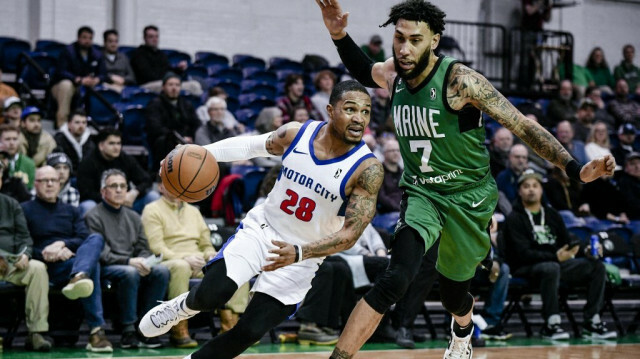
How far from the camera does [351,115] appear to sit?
4.98 m

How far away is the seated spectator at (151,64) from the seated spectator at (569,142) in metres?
5.09

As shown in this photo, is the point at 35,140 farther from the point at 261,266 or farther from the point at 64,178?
the point at 261,266

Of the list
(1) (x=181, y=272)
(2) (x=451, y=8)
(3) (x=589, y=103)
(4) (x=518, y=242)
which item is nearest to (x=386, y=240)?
(4) (x=518, y=242)

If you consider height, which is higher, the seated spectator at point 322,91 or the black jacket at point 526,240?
the seated spectator at point 322,91

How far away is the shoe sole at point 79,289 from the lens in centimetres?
742

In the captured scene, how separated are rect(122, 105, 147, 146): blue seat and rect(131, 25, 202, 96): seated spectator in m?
1.15

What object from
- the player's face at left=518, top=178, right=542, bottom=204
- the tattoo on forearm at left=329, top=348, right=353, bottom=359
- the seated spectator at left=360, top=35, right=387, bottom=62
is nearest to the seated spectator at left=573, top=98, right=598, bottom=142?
the seated spectator at left=360, top=35, right=387, bottom=62

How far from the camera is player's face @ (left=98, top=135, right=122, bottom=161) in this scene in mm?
9211

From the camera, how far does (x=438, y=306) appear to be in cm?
1093

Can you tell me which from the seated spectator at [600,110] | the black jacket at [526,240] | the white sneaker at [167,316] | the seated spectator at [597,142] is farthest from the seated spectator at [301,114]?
the seated spectator at [600,110]

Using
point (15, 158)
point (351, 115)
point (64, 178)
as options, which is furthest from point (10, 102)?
point (351, 115)

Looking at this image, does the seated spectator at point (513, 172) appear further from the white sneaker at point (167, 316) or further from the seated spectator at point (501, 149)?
the white sneaker at point (167, 316)

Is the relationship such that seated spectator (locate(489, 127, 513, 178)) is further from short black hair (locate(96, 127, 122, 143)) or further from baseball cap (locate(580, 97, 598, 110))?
short black hair (locate(96, 127, 122, 143))

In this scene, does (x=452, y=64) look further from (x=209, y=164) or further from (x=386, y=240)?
(x=386, y=240)
